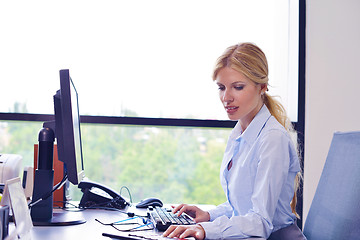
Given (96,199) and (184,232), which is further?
(96,199)

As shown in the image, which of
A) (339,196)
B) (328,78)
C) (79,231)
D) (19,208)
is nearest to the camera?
(19,208)

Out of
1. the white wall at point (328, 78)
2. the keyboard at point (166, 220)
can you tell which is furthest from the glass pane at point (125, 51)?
the keyboard at point (166, 220)

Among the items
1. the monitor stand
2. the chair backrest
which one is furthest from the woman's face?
the monitor stand

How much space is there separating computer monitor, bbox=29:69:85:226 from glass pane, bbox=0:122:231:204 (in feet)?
3.78

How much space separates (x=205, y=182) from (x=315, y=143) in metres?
0.78

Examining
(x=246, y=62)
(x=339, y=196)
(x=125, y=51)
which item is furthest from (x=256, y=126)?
(x=125, y=51)

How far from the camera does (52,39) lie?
2.58m

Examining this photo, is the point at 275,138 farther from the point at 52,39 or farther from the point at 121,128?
the point at 52,39

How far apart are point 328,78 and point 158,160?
1.24 m

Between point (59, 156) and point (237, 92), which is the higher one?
point (237, 92)

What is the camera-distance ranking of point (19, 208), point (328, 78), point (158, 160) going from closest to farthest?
1. point (19, 208)
2. point (328, 78)
3. point (158, 160)

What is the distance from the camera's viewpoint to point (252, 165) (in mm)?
1424

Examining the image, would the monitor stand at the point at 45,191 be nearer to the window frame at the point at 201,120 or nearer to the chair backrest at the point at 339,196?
the chair backrest at the point at 339,196

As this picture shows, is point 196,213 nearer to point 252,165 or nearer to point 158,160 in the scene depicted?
point 252,165
